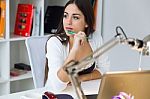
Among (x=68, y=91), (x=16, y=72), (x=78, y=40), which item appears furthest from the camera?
(x=16, y=72)

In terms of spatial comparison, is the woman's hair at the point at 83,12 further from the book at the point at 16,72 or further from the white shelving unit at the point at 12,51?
the book at the point at 16,72

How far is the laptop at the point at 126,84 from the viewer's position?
1.07 m

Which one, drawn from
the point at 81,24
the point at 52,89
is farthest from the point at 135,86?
the point at 81,24

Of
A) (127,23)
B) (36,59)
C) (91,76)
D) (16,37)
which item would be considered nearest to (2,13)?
(16,37)

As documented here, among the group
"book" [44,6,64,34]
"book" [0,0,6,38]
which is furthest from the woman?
"book" [44,6,64,34]

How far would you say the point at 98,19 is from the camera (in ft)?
10.3

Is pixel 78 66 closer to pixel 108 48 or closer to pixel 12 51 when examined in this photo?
pixel 108 48

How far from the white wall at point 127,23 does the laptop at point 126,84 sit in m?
1.80

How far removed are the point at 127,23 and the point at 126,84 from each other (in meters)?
2.03

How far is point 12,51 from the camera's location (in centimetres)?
292

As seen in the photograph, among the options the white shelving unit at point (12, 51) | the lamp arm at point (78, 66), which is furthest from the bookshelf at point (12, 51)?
the lamp arm at point (78, 66)

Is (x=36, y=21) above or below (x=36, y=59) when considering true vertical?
above

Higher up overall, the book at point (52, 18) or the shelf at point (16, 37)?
the book at point (52, 18)

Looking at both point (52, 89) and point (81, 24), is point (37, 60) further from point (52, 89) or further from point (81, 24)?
point (81, 24)
